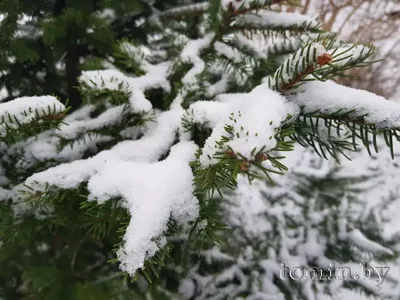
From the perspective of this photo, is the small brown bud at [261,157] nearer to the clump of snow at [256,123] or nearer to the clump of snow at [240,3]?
the clump of snow at [256,123]

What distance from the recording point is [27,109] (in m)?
0.46

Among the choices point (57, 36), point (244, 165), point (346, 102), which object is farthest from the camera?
point (57, 36)

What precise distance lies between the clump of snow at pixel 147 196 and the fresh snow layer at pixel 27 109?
0.11m

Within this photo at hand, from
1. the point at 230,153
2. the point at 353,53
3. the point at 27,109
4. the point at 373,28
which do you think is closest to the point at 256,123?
the point at 230,153

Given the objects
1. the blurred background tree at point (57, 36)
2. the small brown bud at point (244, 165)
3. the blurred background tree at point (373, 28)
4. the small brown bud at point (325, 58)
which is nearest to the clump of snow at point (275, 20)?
the blurred background tree at point (57, 36)

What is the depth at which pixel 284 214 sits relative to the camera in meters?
0.89

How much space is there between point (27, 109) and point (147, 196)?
8.0 inches

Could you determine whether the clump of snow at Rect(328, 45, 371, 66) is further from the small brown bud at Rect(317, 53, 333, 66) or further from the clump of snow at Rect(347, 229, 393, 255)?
the clump of snow at Rect(347, 229, 393, 255)

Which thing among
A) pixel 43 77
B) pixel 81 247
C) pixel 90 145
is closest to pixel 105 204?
pixel 90 145

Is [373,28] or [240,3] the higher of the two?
[240,3]

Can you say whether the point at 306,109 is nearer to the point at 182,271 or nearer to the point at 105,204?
the point at 105,204

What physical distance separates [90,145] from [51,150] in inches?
2.8

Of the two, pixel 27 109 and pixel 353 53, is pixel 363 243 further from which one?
pixel 27 109

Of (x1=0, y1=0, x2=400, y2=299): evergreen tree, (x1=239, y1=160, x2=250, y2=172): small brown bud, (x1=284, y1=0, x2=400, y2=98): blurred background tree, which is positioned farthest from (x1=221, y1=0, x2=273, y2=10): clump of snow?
(x1=284, y1=0, x2=400, y2=98): blurred background tree
